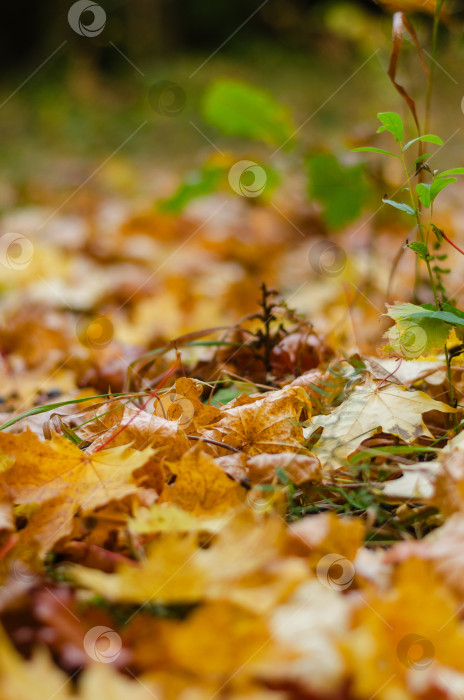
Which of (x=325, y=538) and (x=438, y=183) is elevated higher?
(x=438, y=183)

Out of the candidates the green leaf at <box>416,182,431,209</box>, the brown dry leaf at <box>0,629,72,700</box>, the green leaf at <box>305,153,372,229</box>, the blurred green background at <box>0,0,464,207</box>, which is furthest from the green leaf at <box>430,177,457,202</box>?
the blurred green background at <box>0,0,464,207</box>

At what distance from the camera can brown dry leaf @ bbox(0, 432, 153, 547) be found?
684 millimetres

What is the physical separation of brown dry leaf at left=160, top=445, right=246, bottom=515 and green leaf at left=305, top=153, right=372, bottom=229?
110cm

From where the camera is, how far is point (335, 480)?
2.41ft

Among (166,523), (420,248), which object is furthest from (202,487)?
(420,248)

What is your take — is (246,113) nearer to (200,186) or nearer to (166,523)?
(200,186)

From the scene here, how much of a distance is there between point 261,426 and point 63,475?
9.6 inches

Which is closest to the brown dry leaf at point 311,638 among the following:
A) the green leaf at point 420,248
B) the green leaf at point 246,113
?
the green leaf at point 420,248

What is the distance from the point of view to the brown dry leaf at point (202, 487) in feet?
2.21

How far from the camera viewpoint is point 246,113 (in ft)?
5.32

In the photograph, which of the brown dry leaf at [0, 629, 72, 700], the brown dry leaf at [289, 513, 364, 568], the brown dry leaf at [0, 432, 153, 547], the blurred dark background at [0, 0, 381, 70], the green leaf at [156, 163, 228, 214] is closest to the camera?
the brown dry leaf at [0, 629, 72, 700]

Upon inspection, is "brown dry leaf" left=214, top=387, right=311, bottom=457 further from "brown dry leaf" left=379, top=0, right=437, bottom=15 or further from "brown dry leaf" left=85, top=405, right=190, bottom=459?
"brown dry leaf" left=379, top=0, right=437, bottom=15

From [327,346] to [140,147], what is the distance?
4344 mm

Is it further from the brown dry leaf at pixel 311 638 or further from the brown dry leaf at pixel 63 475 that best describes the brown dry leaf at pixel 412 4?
the brown dry leaf at pixel 311 638
